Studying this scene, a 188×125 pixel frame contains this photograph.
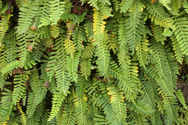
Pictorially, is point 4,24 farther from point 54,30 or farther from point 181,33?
point 181,33

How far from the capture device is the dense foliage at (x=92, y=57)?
1787mm

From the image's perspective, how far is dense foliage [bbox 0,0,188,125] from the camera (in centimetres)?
179

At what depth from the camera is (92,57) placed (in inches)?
78.5

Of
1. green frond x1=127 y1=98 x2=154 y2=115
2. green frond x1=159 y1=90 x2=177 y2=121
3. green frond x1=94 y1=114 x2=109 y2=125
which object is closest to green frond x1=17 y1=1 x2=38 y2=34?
green frond x1=94 y1=114 x2=109 y2=125

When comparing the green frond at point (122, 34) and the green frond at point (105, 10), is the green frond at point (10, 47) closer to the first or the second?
the green frond at point (105, 10)

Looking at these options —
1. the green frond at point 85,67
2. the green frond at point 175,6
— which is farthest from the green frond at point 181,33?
the green frond at point 85,67

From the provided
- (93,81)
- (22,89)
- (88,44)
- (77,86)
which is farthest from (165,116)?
(22,89)

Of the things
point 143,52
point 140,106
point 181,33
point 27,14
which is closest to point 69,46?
point 27,14

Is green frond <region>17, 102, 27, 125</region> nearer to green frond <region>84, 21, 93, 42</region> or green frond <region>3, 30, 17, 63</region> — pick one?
green frond <region>3, 30, 17, 63</region>

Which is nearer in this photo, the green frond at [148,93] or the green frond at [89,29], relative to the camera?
the green frond at [89,29]

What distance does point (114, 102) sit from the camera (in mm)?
2006

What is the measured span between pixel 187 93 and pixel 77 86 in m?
1.85

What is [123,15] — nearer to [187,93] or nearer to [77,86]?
[77,86]

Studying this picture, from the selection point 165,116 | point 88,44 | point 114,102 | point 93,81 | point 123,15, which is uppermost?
point 123,15
